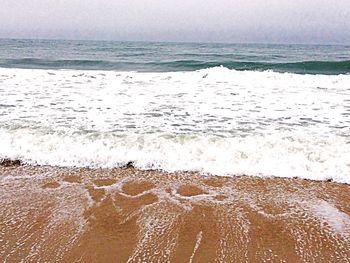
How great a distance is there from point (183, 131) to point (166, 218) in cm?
280

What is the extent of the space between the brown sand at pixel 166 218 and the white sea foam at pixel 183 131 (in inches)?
16.9

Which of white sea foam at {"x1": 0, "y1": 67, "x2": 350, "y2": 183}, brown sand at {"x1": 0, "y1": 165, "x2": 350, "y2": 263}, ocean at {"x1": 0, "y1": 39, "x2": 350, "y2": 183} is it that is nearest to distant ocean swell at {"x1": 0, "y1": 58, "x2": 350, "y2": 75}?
ocean at {"x1": 0, "y1": 39, "x2": 350, "y2": 183}

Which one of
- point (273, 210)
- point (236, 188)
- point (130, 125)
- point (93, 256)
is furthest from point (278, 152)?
point (93, 256)

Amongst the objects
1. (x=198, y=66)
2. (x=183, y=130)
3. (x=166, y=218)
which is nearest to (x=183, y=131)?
(x=183, y=130)

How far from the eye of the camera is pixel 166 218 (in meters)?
3.53

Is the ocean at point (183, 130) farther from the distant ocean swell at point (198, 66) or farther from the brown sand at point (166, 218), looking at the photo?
the distant ocean swell at point (198, 66)

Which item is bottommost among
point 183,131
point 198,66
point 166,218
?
point 198,66

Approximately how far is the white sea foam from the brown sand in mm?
430

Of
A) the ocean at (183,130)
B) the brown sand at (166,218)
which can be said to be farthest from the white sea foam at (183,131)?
the brown sand at (166,218)

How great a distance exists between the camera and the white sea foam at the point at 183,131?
5012mm

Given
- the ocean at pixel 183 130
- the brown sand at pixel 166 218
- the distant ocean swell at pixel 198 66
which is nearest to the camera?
the brown sand at pixel 166 218

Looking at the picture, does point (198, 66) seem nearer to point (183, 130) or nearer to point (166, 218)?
point (183, 130)

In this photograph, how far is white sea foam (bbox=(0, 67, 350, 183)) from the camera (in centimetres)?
501

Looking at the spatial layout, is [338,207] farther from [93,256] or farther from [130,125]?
[130,125]
